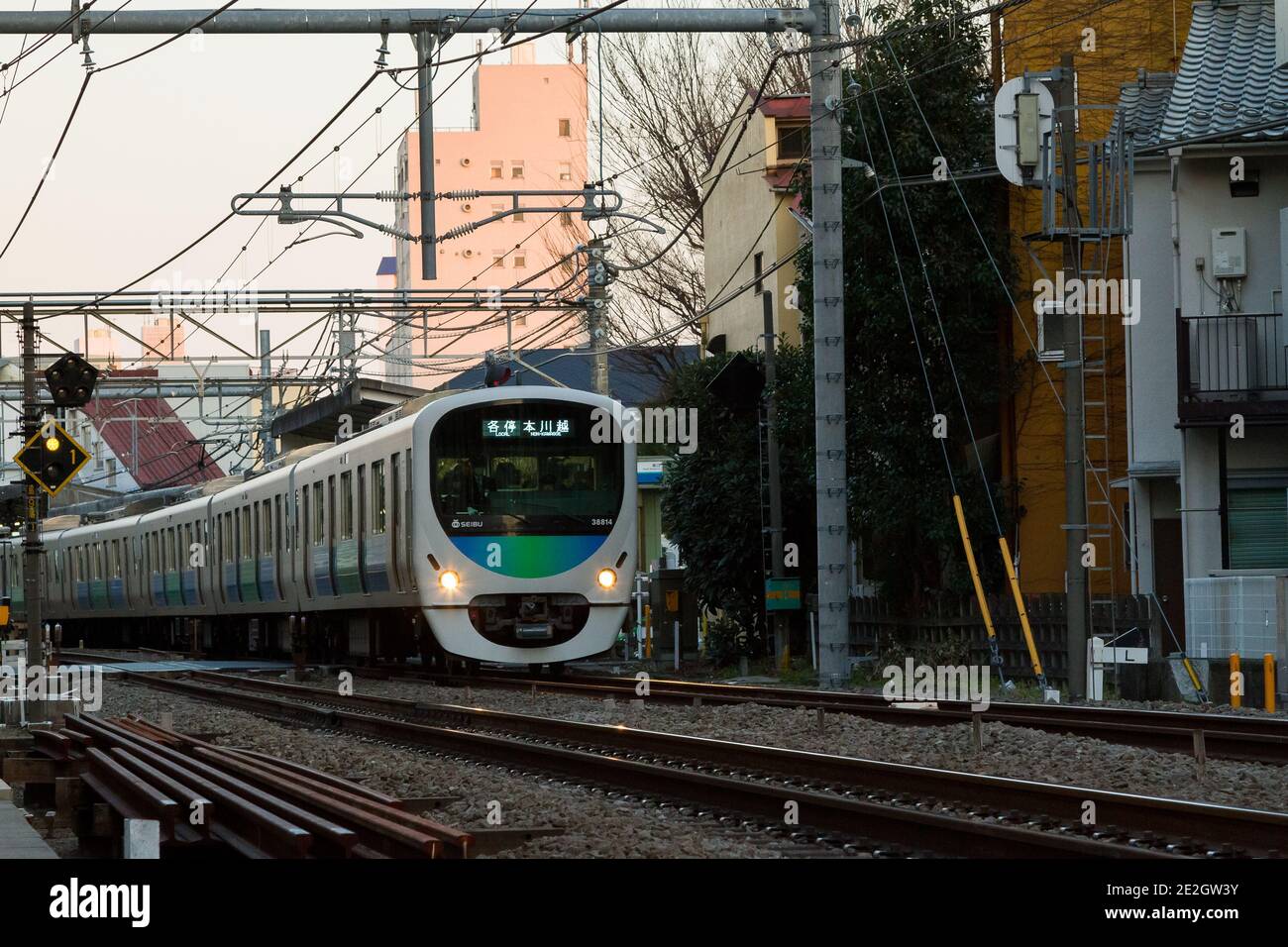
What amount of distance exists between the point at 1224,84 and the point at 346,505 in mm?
11935

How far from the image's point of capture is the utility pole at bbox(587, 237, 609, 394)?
2727 cm

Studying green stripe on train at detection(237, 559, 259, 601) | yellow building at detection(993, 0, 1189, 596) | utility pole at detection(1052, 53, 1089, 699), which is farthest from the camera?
green stripe on train at detection(237, 559, 259, 601)

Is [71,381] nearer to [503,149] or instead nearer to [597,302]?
[597,302]

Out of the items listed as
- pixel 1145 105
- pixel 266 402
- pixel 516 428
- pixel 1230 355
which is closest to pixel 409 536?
pixel 516 428

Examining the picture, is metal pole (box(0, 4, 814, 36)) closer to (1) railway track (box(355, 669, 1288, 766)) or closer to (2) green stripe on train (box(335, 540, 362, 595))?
(1) railway track (box(355, 669, 1288, 766))

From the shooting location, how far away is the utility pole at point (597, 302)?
2727 cm

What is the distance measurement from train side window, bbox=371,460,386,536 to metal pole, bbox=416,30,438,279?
149 inches

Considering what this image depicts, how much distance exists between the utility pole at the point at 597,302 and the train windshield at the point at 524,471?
5.93 metres

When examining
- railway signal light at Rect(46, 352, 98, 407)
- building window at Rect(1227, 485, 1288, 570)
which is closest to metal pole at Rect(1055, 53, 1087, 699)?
building window at Rect(1227, 485, 1288, 570)

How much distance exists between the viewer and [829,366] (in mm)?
20484

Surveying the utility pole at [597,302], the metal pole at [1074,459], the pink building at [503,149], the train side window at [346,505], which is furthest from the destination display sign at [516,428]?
the pink building at [503,149]
